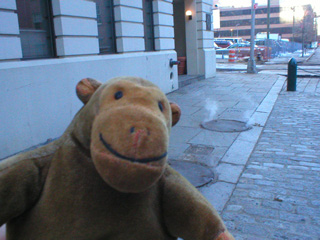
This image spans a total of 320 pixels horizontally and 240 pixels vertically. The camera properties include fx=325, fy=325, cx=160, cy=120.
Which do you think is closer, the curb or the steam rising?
the curb

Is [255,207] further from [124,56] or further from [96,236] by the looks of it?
[124,56]

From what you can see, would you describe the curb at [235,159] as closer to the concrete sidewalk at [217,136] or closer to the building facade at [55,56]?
the concrete sidewalk at [217,136]

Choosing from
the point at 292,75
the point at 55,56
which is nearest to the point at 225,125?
the point at 55,56

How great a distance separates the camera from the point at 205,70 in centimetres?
1508

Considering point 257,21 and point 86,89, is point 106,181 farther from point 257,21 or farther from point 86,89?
point 257,21

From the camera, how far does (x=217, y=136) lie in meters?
6.33

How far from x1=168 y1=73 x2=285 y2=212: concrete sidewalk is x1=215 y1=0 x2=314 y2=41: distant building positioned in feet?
319

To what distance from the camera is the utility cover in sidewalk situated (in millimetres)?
4254

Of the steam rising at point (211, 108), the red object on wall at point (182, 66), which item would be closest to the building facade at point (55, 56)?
the steam rising at point (211, 108)

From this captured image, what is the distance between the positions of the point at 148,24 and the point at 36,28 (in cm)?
504

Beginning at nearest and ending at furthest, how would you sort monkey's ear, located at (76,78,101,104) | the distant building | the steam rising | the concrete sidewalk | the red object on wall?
monkey's ear, located at (76,78,101,104) < the concrete sidewalk < the steam rising < the red object on wall < the distant building

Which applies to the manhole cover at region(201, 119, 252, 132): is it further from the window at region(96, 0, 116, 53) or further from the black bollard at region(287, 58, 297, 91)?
the black bollard at region(287, 58, 297, 91)

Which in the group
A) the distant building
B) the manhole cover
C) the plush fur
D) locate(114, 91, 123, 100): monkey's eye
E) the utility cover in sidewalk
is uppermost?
the distant building

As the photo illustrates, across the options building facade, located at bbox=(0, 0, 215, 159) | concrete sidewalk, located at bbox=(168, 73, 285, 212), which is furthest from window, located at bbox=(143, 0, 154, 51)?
concrete sidewalk, located at bbox=(168, 73, 285, 212)
